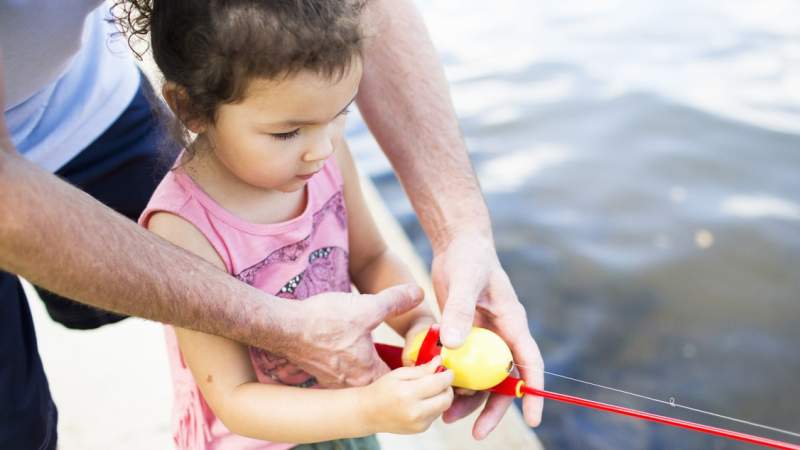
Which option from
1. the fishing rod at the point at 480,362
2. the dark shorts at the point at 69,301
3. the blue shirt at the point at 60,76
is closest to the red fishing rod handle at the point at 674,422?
the fishing rod at the point at 480,362

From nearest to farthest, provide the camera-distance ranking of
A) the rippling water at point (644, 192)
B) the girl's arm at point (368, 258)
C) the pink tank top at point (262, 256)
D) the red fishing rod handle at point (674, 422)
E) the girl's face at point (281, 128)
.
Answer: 1. the red fishing rod handle at point (674, 422)
2. the girl's face at point (281, 128)
3. the pink tank top at point (262, 256)
4. the girl's arm at point (368, 258)
5. the rippling water at point (644, 192)

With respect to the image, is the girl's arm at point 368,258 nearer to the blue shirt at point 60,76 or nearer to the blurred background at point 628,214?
the blue shirt at point 60,76

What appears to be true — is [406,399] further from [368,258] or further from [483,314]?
[368,258]

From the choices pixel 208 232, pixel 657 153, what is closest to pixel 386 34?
pixel 208 232

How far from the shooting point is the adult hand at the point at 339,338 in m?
1.53

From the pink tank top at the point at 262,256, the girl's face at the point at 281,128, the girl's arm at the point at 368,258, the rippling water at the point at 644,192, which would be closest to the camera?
the girl's face at the point at 281,128

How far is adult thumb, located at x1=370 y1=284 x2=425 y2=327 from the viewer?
5.22 feet

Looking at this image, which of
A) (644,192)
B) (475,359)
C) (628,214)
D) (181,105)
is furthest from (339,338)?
(644,192)

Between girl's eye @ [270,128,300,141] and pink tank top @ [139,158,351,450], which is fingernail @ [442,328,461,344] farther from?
girl's eye @ [270,128,300,141]

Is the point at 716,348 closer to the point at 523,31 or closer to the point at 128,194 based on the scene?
the point at 128,194

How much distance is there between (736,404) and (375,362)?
1708 mm

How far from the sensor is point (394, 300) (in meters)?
1.63

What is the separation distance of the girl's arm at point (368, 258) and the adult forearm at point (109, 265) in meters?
0.40

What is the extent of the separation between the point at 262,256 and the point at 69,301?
0.82 metres
